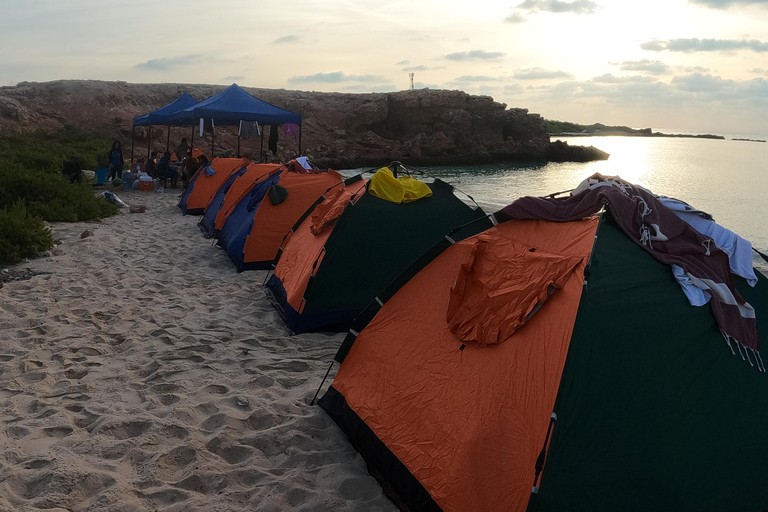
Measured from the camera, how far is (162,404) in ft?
14.8

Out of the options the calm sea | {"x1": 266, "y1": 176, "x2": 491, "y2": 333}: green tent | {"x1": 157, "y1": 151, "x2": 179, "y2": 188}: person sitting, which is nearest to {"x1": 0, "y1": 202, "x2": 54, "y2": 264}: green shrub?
{"x1": 266, "y1": 176, "x2": 491, "y2": 333}: green tent

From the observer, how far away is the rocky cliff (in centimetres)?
4684

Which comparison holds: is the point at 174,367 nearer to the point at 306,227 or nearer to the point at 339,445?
the point at 339,445

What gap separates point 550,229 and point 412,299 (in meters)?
1.11

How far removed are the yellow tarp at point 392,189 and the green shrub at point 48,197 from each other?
27.3ft

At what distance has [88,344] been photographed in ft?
18.4

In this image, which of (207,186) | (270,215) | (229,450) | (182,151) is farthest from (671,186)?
(229,450)

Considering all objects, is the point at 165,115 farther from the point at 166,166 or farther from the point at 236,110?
the point at 236,110

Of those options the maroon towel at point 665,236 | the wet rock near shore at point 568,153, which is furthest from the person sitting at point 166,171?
the wet rock near shore at point 568,153

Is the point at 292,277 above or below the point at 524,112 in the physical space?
below

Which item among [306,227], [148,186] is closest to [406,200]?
[306,227]

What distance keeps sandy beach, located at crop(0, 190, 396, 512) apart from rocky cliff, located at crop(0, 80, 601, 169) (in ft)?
122

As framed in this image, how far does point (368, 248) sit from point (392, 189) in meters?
0.76

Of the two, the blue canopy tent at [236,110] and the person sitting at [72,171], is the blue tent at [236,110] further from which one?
the person sitting at [72,171]
